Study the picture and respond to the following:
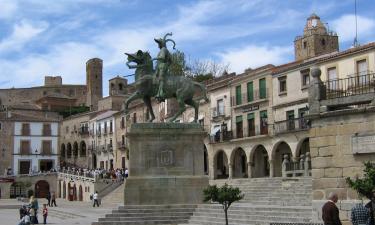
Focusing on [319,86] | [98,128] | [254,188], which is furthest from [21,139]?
[319,86]

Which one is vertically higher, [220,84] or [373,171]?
[220,84]

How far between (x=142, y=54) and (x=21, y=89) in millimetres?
95302

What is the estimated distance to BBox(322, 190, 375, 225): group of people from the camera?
461 inches

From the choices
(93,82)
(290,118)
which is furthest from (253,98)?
(93,82)

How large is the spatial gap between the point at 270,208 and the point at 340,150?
5.89 meters

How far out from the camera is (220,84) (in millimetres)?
52281

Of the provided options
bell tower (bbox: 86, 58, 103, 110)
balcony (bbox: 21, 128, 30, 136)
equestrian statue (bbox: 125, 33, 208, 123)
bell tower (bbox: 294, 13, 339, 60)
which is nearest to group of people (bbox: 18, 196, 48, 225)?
equestrian statue (bbox: 125, 33, 208, 123)

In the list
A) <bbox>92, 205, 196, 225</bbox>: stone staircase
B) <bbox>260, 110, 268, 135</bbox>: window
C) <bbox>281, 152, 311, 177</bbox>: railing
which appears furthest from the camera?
<bbox>260, 110, 268, 135</bbox>: window

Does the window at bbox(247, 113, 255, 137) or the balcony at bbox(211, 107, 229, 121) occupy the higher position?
the balcony at bbox(211, 107, 229, 121)

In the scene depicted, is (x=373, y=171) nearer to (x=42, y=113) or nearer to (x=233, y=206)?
(x=233, y=206)

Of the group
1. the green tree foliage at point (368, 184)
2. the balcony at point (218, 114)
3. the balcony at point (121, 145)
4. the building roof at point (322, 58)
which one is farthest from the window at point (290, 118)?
the green tree foliage at point (368, 184)

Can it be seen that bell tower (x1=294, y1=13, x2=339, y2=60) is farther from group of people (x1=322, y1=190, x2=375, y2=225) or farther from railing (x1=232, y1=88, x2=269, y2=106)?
group of people (x1=322, y1=190, x2=375, y2=225)

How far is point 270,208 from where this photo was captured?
67.4 ft

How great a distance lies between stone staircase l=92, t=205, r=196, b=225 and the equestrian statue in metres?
3.68
